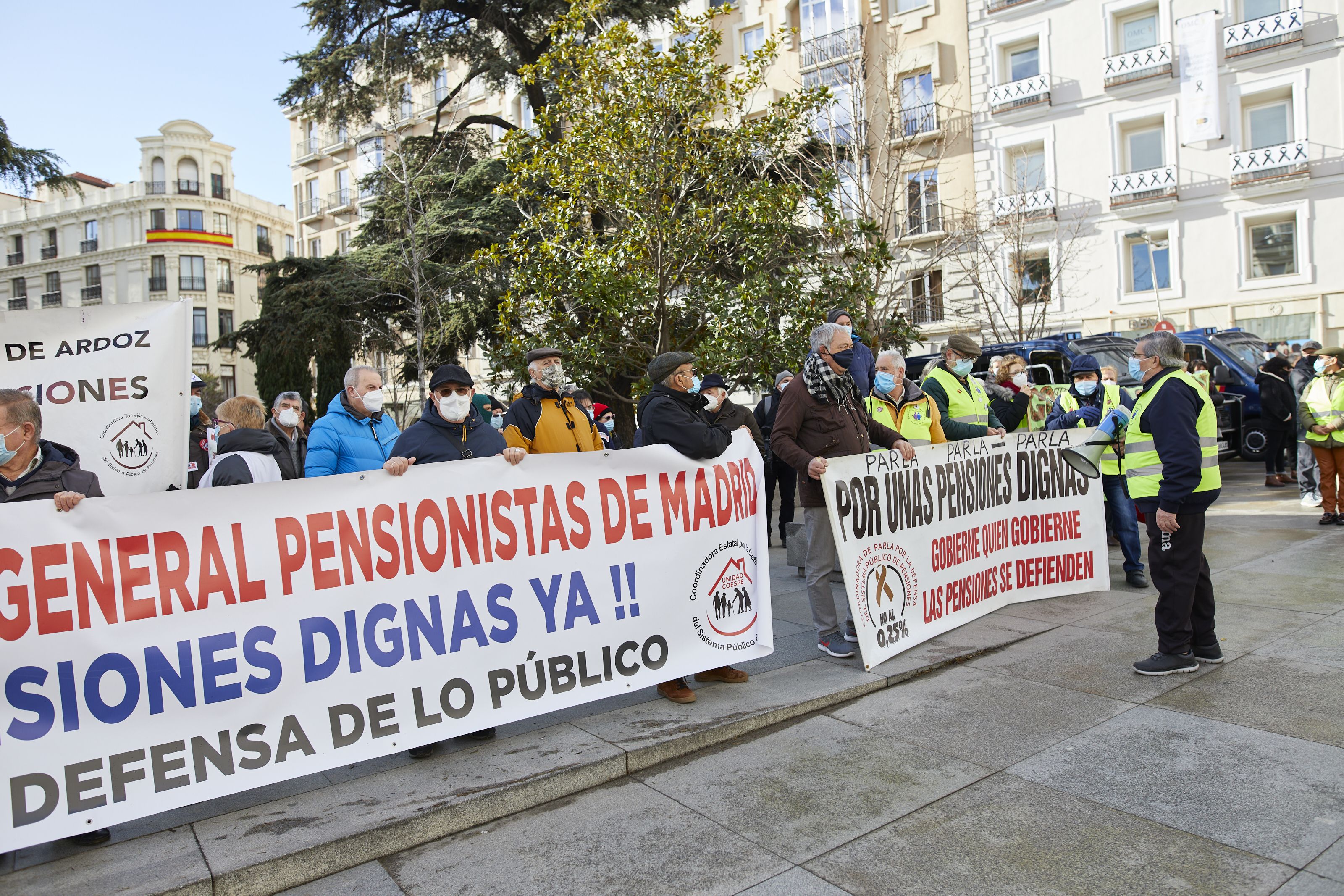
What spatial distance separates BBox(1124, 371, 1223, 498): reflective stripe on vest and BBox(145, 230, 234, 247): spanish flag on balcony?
63.9 m

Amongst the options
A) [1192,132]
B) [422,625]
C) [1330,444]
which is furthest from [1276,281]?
[422,625]

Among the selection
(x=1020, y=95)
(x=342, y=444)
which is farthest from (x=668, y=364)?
(x=1020, y=95)

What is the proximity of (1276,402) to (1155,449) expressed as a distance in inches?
362

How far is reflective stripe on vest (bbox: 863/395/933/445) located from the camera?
6641mm

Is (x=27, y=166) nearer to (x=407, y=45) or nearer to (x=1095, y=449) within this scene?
(x=407, y=45)

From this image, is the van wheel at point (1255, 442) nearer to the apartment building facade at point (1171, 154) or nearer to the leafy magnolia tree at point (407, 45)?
the apartment building facade at point (1171, 154)

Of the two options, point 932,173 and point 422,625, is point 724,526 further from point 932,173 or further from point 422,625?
point 932,173

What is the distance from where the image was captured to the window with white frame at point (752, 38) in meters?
31.3

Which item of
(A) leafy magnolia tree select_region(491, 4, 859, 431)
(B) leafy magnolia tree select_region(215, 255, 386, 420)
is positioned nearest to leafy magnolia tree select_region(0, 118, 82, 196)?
(B) leafy magnolia tree select_region(215, 255, 386, 420)

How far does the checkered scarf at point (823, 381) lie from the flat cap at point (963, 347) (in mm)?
2333

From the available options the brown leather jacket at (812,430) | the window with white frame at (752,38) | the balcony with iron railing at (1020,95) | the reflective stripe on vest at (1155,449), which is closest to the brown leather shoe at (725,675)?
the brown leather jacket at (812,430)

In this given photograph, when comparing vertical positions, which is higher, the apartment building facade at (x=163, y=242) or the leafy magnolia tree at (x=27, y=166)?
the apartment building facade at (x=163, y=242)

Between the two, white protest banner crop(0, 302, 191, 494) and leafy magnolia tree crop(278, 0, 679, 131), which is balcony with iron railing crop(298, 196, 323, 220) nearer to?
leafy magnolia tree crop(278, 0, 679, 131)

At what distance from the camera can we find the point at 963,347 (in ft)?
25.4
